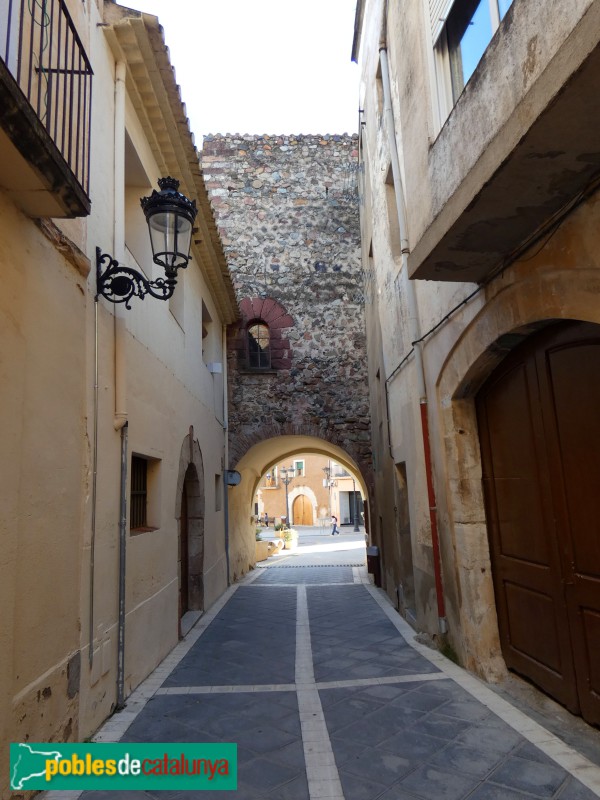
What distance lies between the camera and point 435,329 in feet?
17.6

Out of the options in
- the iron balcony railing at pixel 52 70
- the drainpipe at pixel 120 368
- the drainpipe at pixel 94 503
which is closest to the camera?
the iron balcony railing at pixel 52 70

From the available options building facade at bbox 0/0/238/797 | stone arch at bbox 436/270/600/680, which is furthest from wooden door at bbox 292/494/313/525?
stone arch at bbox 436/270/600/680

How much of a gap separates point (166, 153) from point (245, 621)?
5.94 meters

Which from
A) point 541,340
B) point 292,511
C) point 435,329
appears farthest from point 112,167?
point 292,511

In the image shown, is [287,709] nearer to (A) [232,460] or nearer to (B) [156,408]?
(B) [156,408]

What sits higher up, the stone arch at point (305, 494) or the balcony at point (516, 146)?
the balcony at point (516, 146)

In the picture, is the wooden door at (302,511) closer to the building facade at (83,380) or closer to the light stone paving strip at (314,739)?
the building facade at (83,380)

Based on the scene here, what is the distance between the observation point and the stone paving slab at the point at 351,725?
2881 mm

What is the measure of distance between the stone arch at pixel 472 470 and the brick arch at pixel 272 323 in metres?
6.61

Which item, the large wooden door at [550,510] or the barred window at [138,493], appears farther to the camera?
the barred window at [138,493]

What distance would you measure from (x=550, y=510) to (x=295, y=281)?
9.05 meters

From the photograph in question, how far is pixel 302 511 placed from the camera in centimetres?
4209

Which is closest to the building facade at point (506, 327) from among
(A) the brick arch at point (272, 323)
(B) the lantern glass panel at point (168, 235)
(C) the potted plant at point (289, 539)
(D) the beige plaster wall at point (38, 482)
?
(B) the lantern glass panel at point (168, 235)

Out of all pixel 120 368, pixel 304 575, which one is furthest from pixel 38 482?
pixel 304 575
